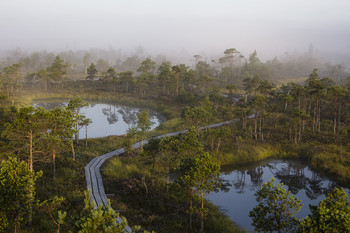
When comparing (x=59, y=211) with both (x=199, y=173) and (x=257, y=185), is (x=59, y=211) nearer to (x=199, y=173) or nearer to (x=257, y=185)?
(x=199, y=173)

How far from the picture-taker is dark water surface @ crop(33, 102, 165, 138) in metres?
55.8

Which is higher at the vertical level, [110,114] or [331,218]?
[331,218]

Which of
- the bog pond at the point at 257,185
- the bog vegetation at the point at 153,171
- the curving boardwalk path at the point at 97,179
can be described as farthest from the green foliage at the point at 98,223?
the bog pond at the point at 257,185

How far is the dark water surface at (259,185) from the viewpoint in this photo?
27389mm

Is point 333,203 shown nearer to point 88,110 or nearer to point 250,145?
point 250,145

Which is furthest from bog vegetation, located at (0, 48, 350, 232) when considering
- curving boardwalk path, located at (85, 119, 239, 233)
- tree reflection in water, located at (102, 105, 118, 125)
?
tree reflection in water, located at (102, 105, 118, 125)

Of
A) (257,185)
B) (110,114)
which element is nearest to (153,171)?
(257,185)

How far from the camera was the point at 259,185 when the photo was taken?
3416 centimetres

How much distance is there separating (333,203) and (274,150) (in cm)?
3462

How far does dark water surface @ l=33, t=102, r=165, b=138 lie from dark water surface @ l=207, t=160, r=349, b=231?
28.6 metres

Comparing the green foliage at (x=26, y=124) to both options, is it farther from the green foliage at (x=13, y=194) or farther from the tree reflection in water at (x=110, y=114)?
the tree reflection in water at (x=110, y=114)

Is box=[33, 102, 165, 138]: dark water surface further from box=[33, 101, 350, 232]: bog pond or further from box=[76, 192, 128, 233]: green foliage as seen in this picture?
box=[76, 192, 128, 233]: green foliage

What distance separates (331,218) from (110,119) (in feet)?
211

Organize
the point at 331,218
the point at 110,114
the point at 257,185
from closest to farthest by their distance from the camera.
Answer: the point at 331,218
the point at 257,185
the point at 110,114
